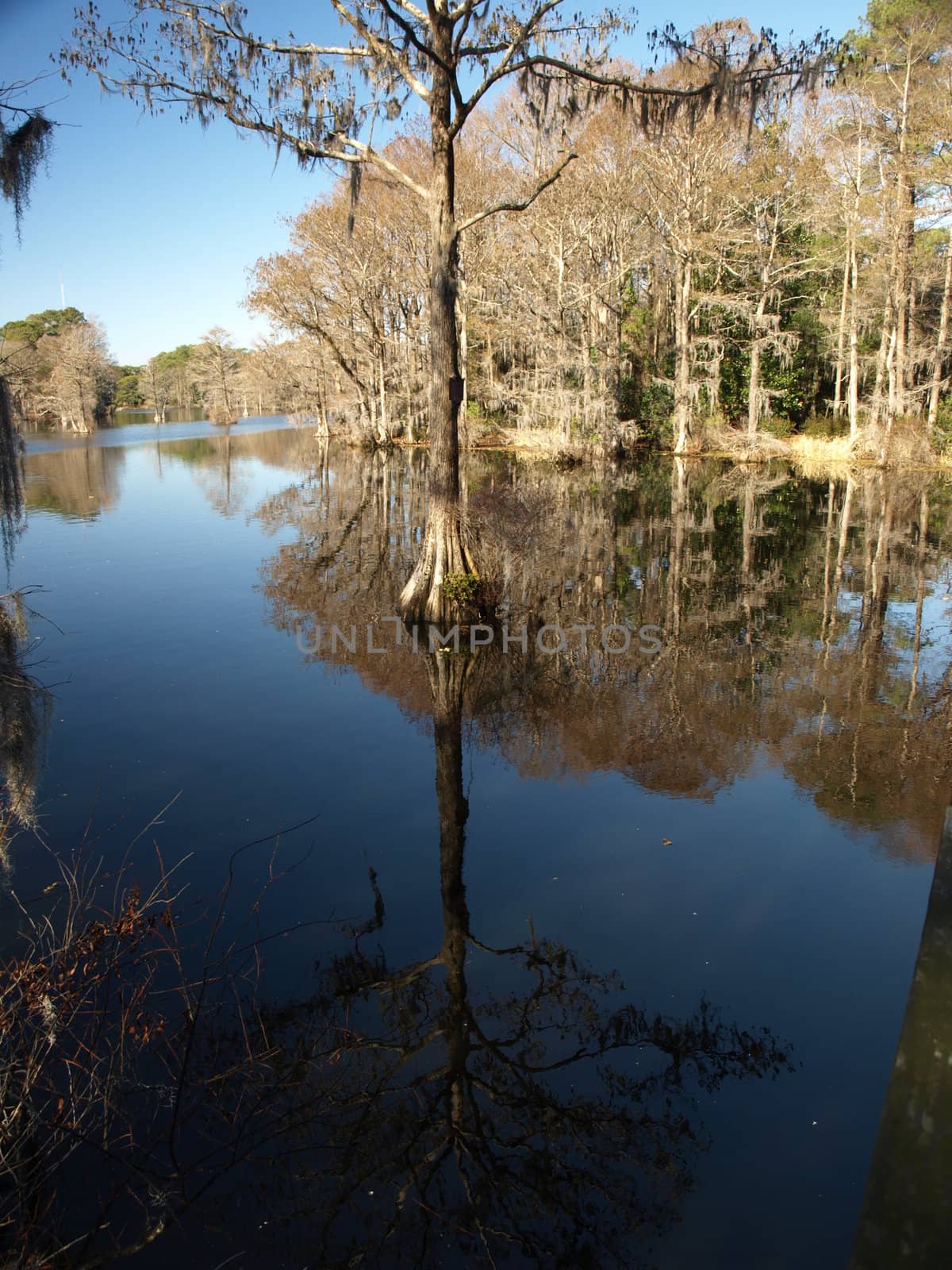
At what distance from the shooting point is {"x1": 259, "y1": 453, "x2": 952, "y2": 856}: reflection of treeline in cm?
707

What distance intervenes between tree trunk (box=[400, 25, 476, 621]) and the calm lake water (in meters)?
0.84

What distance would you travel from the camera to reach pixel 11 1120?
310 cm

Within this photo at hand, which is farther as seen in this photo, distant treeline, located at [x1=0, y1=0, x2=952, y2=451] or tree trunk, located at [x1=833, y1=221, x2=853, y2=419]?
tree trunk, located at [x1=833, y1=221, x2=853, y2=419]

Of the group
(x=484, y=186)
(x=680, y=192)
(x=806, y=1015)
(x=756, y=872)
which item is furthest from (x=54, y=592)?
(x=484, y=186)

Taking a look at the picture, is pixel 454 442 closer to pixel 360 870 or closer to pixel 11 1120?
pixel 360 870

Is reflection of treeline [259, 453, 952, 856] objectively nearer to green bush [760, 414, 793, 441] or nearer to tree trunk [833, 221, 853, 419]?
green bush [760, 414, 793, 441]

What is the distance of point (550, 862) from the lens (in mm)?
5605

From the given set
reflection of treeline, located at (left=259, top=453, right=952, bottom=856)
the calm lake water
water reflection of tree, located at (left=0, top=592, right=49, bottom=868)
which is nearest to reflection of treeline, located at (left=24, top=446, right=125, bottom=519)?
reflection of treeline, located at (left=259, top=453, right=952, bottom=856)

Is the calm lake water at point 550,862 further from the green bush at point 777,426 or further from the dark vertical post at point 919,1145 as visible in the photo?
the green bush at point 777,426

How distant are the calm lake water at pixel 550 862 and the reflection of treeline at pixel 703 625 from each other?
2.2 inches

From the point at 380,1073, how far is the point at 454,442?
8.46 meters

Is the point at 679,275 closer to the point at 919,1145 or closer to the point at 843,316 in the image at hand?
the point at 843,316

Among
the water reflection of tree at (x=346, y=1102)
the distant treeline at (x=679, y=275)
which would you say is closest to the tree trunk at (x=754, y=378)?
the distant treeline at (x=679, y=275)

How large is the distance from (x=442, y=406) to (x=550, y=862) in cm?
687
